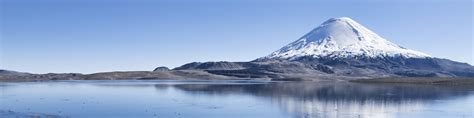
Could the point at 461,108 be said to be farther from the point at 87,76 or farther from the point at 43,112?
the point at 87,76

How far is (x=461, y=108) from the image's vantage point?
4297cm

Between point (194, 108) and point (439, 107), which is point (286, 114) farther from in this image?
point (439, 107)

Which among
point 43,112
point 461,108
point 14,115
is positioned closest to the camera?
point 14,115

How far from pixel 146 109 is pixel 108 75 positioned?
163271mm

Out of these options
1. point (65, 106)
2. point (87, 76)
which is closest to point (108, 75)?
point (87, 76)

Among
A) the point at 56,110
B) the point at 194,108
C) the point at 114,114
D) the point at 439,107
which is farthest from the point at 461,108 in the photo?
the point at 56,110

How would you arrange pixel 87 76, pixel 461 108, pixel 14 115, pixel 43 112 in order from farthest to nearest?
1. pixel 87 76
2. pixel 461 108
3. pixel 43 112
4. pixel 14 115

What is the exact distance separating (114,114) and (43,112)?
15.0 feet

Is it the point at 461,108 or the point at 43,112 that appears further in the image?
the point at 461,108

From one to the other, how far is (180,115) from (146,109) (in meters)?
5.73

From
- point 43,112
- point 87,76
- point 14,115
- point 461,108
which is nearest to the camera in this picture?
point 14,115

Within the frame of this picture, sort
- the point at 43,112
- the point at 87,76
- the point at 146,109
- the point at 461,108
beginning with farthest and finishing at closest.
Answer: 1. the point at 87,76
2. the point at 461,108
3. the point at 146,109
4. the point at 43,112

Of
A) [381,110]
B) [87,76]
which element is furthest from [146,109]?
[87,76]

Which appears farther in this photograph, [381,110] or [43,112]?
[381,110]
